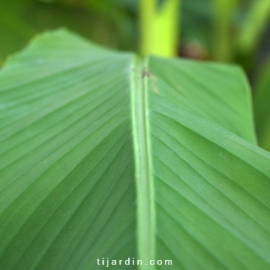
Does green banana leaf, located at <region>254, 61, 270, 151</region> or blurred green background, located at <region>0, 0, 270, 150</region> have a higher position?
blurred green background, located at <region>0, 0, 270, 150</region>

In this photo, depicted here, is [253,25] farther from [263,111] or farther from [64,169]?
[64,169]

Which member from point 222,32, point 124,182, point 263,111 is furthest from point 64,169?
point 222,32

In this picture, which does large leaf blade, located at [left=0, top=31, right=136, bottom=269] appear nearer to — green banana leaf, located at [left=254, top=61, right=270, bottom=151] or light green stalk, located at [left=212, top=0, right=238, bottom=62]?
green banana leaf, located at [left=254, top=61, right=270, bottom=151]

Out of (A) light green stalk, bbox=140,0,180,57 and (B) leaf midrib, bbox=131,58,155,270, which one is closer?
(B) leaf midrib, bbox=131,58,155,270

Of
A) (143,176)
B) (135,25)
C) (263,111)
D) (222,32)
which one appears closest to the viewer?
(143,176)

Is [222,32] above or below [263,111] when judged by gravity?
above

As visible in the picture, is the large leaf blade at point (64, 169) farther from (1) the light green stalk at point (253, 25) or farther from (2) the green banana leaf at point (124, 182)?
(1) the light green stalk at point (253, 25)

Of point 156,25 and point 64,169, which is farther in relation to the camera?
point 156,25

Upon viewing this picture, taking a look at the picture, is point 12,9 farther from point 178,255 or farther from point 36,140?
point 178,255

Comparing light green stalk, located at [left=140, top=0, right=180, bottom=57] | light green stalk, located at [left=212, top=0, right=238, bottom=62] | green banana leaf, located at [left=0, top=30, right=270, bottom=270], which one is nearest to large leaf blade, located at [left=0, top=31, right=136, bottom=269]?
green banana leaf, located at [left=0, top=30, right=270, bottom=270]
